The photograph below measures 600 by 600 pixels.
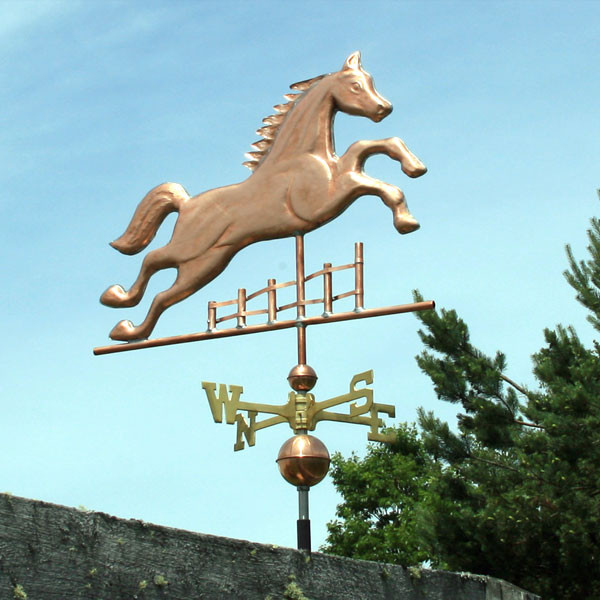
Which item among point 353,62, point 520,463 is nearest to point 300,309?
point 353,62

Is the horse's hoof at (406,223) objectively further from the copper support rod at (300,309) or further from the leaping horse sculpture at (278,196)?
the copper support rod at (300,309)

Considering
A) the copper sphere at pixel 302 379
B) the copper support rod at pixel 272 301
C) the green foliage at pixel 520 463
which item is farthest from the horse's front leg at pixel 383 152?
the green foliage at pixel 520 463

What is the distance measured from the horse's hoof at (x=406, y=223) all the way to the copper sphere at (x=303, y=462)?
40.6 inches

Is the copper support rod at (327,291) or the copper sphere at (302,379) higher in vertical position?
the copper support rod at (327,291)

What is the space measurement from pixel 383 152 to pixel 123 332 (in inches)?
59.7

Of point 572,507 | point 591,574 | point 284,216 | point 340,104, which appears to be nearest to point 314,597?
point 284,216

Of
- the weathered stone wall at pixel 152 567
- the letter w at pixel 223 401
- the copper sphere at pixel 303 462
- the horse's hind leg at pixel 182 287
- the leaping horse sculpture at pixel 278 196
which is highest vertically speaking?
the leaping horse sculpture at pixel 278 196

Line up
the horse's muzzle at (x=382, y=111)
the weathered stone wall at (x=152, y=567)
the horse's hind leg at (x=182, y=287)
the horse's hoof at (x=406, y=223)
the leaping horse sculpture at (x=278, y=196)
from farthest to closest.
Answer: the horse's hind leg at (x=182, y=287) < the horse's muzzle at (x=382, y=111) < the leaping horse sculpture at (x=278, y=196) < the horse's hoof at (x=406, y=223) < the weathered stone wall at (x=152, y=567)

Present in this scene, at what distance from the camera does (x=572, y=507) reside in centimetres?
1012

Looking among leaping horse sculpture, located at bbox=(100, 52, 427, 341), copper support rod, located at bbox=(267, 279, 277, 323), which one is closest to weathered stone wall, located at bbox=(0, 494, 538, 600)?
copper support rod, located at bbox=(267, 279, 277, 323)

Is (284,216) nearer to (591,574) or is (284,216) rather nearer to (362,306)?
(362,306)

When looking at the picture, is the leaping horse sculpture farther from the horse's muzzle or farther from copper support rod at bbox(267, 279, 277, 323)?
copper support rod at bbox(267, 279, 277, 323)

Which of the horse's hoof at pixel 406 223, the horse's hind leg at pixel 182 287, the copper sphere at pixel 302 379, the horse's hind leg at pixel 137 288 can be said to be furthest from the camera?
the horse's hind leg at pixel 137 288

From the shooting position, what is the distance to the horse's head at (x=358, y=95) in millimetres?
5523
